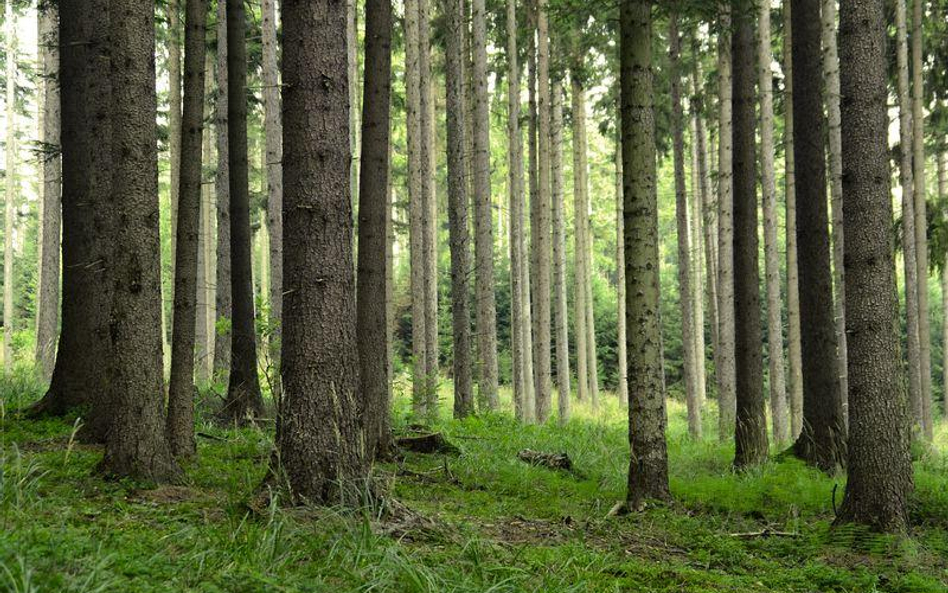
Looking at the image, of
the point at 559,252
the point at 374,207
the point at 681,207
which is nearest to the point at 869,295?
the point at 374,207

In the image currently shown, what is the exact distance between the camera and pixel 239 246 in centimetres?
971

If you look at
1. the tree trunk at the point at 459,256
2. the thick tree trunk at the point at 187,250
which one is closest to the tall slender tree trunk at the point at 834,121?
the tree trunk at the point at 459,256

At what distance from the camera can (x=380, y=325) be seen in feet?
26.7

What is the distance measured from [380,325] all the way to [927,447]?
9.11 m

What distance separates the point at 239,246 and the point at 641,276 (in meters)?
5.16

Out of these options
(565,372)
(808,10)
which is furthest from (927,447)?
(565,372)

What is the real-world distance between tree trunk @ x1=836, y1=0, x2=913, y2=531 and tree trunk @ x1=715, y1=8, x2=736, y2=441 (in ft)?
23.8

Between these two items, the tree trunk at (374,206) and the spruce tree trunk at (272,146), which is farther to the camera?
the spruce tree trunk at (272,146)

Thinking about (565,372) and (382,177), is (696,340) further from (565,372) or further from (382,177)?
(382,177)

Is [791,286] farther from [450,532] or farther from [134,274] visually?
[134,274]

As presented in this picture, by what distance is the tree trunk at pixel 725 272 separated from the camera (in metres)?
13.7

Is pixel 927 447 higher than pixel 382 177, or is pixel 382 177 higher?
pixel 382 177

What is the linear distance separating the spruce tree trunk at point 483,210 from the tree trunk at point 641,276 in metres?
6.84

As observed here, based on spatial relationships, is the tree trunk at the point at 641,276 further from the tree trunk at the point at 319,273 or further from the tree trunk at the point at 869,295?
the tree trunk at the point at 319,273
